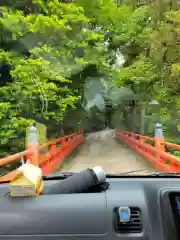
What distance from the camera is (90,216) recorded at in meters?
1.62

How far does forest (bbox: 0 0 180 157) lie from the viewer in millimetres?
8062

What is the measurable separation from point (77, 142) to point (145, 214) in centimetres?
863

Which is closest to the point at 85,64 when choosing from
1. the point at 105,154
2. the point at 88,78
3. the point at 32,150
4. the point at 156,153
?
the point at 88,78

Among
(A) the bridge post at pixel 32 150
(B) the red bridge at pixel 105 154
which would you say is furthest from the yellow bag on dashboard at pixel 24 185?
(A) the bridge post at pixel 32 150

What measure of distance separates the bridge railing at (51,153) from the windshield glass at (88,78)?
49mm

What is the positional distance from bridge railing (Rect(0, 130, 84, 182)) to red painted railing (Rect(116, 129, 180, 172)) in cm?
151

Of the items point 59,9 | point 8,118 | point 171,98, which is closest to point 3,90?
point 8,118

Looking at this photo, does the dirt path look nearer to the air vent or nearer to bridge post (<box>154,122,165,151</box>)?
bridge post (<box>154,122,165,151</box>)

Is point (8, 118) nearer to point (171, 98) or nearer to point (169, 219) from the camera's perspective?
point (171, 98)

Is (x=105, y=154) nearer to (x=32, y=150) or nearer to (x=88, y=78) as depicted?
(x=88, y=78)

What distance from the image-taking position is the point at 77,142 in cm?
1029

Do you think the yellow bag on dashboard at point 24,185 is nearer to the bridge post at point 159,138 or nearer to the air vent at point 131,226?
the air vent at point 131,226

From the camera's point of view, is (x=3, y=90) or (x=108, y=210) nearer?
(x=108, y=210)

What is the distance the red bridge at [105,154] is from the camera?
20.3 feet
